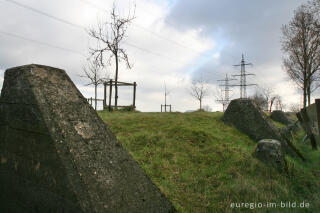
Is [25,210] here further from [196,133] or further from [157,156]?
[196,133]

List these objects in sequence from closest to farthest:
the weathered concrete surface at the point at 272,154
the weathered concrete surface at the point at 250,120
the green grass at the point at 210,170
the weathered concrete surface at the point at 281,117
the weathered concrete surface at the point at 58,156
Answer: the weathered concrete surface at the point at 58,156
the green grass at the point at 210,170
the weathered concrete surface at the point at 272,154
the weathered concrete surface at the point at 250,120
the weathered concrete surface at the point at 281,117

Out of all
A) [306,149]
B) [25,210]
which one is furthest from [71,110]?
[306,149]

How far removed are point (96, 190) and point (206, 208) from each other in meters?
2.13

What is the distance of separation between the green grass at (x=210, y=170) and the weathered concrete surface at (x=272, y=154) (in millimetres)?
190

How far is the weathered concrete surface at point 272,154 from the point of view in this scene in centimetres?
511

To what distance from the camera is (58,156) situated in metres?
2.11

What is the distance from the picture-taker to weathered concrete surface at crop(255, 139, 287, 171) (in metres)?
5.11

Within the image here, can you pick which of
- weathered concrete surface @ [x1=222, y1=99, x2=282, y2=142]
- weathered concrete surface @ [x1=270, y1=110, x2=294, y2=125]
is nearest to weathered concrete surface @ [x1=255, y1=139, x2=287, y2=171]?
weathered concrete surface @ [x1=222, y1=99, x2=282, y2=142]

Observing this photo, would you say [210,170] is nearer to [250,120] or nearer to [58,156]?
[58,156]

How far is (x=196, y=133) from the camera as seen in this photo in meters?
6.69

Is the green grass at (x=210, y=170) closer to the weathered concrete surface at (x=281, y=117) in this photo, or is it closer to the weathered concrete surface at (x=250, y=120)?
the weathered concrete surface at (x=250, y=120)

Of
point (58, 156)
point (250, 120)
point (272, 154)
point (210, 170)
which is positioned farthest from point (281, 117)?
point (58, 156)

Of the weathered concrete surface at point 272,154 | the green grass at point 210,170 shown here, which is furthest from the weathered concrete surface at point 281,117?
the weathered concrete surface at point 272,154

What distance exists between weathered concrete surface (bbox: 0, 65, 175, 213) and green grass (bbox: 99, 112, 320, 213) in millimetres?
1376
